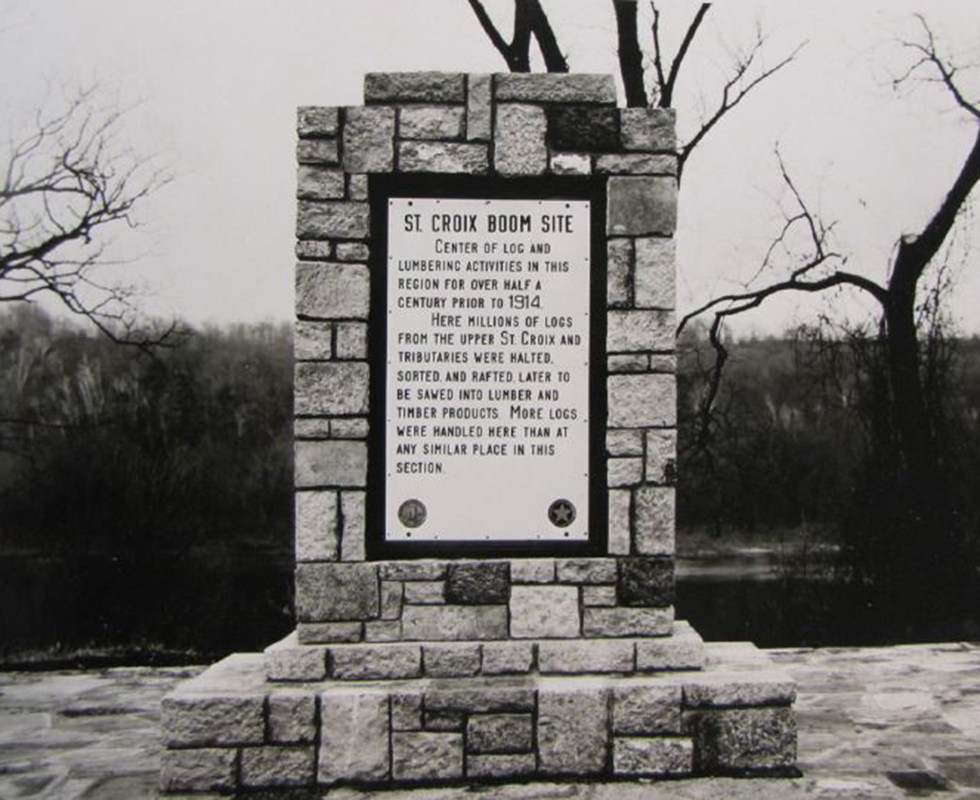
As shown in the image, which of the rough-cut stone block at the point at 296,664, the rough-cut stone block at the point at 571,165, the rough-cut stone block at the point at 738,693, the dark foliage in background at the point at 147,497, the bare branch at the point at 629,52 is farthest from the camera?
the bare branch at the point at 629,52

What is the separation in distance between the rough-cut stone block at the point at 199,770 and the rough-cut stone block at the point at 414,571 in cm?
91

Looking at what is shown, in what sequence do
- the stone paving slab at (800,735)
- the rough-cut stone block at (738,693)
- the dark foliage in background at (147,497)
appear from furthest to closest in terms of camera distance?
the dark foliage in background at (147,497)
the rough-cut stone block at (738,693)
the stone paving slab at (800,735)

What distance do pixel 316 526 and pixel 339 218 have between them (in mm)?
1292

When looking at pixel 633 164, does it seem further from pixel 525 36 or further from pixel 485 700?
pixel 525 36

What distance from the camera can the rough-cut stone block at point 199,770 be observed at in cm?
410

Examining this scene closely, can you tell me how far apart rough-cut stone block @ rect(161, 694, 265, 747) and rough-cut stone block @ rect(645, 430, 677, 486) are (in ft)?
5.98

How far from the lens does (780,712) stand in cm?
421

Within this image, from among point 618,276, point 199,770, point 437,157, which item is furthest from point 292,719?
point 437,157

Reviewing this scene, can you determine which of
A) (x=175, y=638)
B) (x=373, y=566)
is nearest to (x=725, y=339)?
(x=175, y=638)

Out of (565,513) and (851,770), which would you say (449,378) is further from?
(851,770)

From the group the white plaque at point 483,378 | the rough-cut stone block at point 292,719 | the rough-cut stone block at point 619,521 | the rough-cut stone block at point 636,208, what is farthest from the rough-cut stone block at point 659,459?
the rough-cut stone block at point 292,719

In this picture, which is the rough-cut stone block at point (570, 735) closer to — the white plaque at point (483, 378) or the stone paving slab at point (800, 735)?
the stone paving slab at point (800, 735)

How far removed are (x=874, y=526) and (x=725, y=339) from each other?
2102 mm

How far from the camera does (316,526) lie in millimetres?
4430
